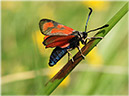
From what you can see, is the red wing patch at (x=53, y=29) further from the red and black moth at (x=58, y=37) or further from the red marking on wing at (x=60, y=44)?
the red marking on wing at (x=60, y=44)

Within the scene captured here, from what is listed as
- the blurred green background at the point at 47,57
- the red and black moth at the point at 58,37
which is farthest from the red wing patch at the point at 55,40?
the blurred green background at the point at 47,57

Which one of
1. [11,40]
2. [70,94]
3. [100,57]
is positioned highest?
Result: [11,40]

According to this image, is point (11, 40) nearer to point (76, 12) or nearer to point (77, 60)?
point (76, 12)

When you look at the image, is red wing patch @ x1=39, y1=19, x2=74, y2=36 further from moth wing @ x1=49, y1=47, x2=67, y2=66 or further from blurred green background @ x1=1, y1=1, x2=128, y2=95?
blurred green background @ x1=1, y1=1, x2=128, y2=95

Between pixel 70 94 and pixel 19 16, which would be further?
pixel 19 16

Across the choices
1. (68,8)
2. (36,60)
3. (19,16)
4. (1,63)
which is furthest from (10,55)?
(68,8)

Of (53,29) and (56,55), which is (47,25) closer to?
(53,29)
